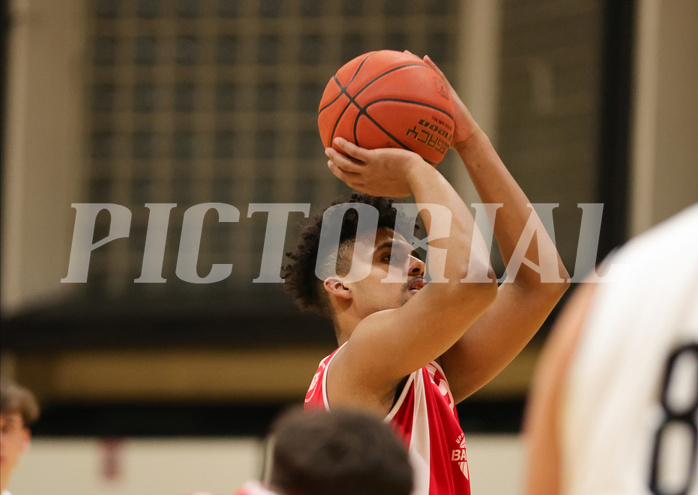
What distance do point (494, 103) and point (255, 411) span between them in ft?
11.0

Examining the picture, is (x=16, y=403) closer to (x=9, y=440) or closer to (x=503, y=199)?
(x=9, y=440)

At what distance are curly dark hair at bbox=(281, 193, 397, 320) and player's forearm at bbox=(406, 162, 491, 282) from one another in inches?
18.6

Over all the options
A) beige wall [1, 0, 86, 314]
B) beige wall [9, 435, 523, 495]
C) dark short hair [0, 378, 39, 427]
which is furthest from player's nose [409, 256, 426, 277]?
beige wall [1, 0, 86, 314]

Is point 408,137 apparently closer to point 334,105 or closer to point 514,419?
point 334,105

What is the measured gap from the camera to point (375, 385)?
84.5 inches

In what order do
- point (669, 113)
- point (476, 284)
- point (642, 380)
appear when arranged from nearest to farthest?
point (642, 380) → point (476, 284) → point (669, 113)

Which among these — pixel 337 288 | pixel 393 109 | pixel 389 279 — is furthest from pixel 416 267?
pixel 393 109

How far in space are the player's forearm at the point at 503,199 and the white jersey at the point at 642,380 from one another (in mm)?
1268

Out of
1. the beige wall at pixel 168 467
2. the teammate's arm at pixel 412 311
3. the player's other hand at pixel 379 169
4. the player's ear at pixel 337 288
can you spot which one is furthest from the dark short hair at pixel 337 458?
the beige wall at pixel 168 467

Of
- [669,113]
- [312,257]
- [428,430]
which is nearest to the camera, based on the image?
[428,430]

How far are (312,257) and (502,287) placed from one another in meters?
0.57

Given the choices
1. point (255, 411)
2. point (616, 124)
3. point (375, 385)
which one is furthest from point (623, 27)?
point (375, 385)

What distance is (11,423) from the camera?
2824 mm

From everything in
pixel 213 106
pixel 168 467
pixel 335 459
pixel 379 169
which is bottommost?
pixel 168 467
